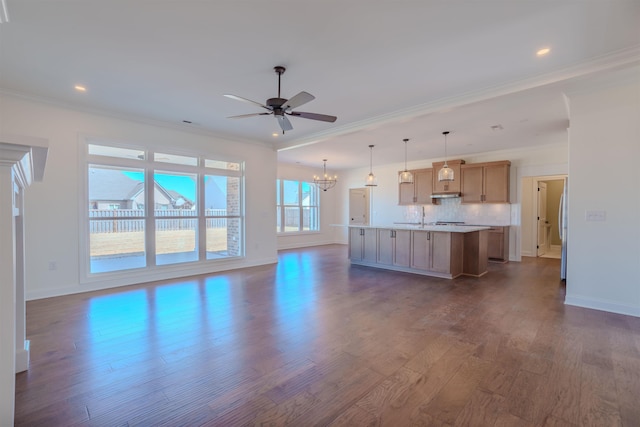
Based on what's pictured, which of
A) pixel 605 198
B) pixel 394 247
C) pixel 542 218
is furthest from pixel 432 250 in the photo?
pixel 542 218

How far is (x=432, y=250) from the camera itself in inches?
210

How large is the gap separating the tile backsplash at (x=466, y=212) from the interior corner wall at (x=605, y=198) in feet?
12.6

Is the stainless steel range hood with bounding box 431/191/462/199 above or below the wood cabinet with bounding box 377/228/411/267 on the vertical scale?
above

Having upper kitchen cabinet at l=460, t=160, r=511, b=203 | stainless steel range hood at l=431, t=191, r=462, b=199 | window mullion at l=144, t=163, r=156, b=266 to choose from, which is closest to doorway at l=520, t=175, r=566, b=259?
upper kitchen cabinet at l=460, t=160, r=511, b=203

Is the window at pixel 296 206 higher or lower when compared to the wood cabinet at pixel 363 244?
higher

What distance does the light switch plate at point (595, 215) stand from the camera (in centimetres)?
345

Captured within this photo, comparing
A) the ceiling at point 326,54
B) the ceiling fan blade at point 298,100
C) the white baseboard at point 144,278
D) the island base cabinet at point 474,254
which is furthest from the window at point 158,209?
the island base cabinet at point 474,254

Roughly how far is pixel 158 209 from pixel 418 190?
655 centimetres

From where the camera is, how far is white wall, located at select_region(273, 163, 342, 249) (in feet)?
30.8

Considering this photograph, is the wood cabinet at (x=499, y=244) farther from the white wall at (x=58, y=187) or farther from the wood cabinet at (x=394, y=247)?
the white wall at (x=58, y=187)

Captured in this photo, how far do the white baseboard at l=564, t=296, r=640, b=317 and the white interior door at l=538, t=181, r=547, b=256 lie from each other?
4.84m

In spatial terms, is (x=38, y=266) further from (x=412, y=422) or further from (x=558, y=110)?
(x=558, y=110)

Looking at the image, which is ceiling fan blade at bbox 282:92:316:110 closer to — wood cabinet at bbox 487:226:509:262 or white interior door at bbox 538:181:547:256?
wood cabinet at bbox 487:226:509:262

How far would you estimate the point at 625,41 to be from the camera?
8.59ft
